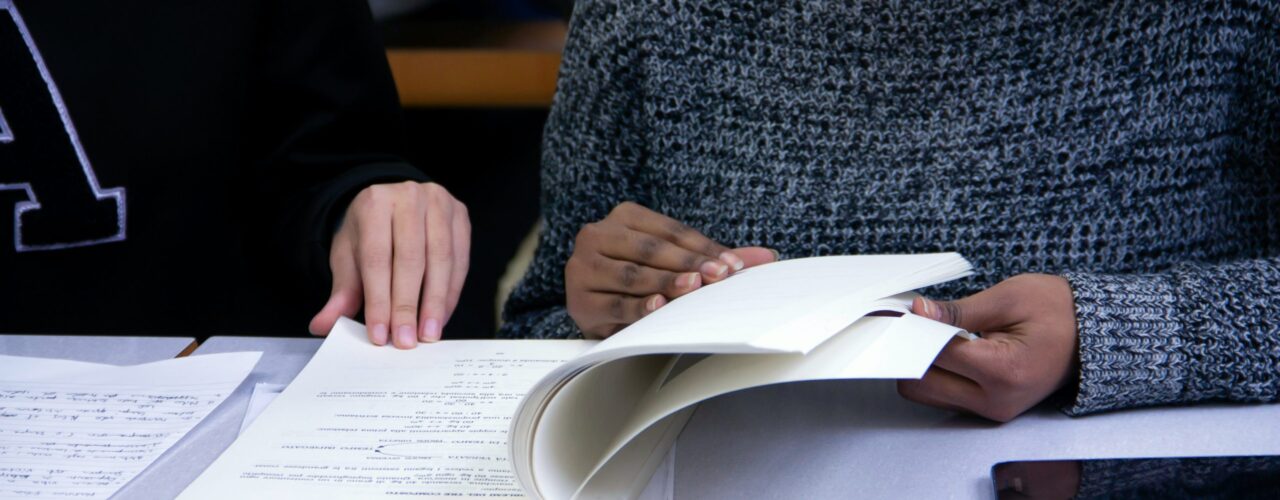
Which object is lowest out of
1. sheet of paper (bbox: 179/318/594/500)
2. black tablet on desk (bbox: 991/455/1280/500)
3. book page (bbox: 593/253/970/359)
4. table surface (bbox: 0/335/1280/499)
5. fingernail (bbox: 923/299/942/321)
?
sheet of paper (bbox: 179/318/594/500)

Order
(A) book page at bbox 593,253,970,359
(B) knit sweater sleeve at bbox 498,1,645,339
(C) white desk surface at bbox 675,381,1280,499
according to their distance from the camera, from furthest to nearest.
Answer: (B) knit sweater sleeve at bbox 498,1,645,339, (C) white desk surface at bbox 675,381,1280,499, (A) book page at bbox 593,253,970,359

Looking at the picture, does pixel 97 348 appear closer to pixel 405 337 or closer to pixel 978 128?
pixel 405 337

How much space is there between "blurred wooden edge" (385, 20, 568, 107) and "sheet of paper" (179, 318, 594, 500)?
125 cm

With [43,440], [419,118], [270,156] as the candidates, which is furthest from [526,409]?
[419,118]

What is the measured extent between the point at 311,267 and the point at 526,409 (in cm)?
47

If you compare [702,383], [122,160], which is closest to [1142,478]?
[702,383]

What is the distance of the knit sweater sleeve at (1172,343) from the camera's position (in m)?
0.58

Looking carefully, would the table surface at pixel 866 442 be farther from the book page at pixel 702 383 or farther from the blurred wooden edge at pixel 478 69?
the blurred wooden edge at pixel 478 69

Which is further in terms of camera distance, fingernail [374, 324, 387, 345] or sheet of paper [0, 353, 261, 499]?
fingernail [374, 324, 387, 345]

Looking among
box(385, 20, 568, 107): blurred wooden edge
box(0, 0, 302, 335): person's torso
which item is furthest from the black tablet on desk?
box(385, 20, 568, 107): blurred wooden edge

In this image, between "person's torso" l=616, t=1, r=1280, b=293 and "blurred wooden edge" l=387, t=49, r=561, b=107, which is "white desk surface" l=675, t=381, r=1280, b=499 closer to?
"person's torso" l=616, t=1, r=1280, b=293

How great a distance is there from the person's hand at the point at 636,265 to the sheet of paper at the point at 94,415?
0.22 metres

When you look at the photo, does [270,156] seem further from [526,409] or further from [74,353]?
[526,409]

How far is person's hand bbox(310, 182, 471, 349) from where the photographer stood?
708mm
